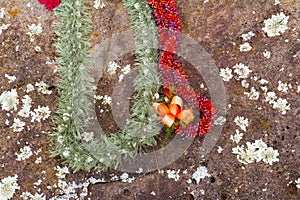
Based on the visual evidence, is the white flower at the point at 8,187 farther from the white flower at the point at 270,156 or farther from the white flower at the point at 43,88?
the white flower at the point at 270,156

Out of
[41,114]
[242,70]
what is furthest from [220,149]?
[41,114]

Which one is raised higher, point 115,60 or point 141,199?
point 115,60

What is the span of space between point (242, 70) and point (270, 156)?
0.59 metres

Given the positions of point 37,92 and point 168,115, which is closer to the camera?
point 168,115

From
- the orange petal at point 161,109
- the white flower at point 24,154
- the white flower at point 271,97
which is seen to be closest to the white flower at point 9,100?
the white flower at point 24,154

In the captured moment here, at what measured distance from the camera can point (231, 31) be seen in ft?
9.10

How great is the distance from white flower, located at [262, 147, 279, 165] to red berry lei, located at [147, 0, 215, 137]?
1.32ft

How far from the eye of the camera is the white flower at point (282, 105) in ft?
8.62

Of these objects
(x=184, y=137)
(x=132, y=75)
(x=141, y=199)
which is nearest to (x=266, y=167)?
(x=184, y=137)

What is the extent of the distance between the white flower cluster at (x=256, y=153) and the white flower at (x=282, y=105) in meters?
0.24

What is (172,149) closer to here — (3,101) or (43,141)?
(43,141)

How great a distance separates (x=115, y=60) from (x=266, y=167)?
1.25m

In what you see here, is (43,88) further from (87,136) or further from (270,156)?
(270,156)

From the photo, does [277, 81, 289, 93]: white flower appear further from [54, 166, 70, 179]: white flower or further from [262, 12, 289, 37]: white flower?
[54, 166, 70, 179]: white flower
